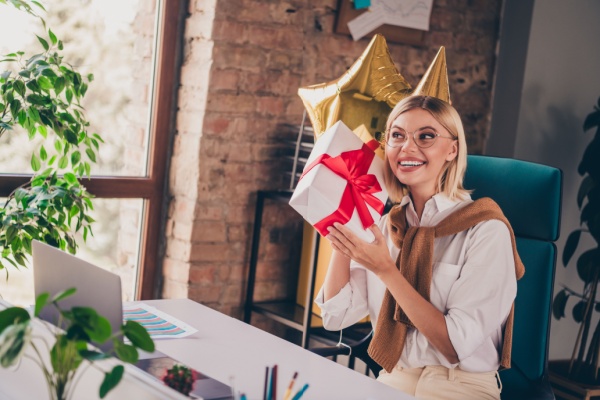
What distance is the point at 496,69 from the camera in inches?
144

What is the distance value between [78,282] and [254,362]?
465mm

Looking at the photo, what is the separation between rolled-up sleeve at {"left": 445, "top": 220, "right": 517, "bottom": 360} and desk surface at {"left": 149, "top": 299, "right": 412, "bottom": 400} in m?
0.29

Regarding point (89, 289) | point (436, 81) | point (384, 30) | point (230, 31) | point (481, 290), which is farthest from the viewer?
point (384, 30)

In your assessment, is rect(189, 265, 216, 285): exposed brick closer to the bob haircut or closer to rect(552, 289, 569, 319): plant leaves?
the bob haircut

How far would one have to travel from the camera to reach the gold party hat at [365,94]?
7.66 ft

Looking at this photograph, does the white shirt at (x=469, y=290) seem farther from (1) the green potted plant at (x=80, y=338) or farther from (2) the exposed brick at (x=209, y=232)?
(2) the exposed brick at (x=209, y=232)

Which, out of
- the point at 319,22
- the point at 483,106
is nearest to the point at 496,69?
the point at 483,106

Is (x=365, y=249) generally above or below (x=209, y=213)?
above

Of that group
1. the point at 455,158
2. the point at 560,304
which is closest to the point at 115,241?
the point at 455,158

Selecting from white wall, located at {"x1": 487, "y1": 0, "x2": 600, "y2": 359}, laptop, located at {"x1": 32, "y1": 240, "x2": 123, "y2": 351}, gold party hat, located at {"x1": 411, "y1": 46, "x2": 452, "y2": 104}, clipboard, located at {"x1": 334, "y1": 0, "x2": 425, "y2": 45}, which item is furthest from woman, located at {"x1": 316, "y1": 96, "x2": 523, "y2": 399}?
white wall, located at {"x1": 487, "y1": 0, "x2": 600, "y2": 359}

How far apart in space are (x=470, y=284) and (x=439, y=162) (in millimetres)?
286

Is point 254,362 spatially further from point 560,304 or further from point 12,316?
point 560,304

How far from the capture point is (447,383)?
1797 mm

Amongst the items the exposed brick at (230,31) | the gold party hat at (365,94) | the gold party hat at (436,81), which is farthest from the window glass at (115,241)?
the gold party hat at (436,81)
